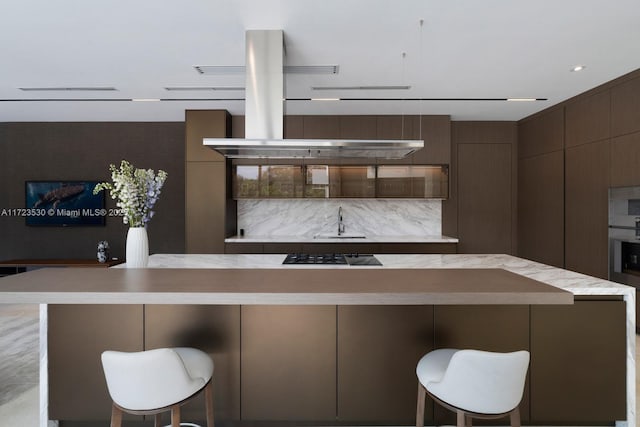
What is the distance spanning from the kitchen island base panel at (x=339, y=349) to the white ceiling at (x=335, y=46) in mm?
1877

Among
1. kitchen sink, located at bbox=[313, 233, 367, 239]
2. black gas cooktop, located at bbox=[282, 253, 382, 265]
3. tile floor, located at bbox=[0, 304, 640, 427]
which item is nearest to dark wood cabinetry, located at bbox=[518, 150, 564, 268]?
tile floor, located at bbox=[0, 304, 640, 427]

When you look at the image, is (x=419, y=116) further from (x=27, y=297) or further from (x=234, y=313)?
(x=27, y=297)

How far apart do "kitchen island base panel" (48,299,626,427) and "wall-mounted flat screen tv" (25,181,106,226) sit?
12.9 feet

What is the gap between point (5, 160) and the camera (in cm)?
549

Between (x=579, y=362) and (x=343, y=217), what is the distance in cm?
364

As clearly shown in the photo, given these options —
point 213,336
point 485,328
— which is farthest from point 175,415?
point 485,328

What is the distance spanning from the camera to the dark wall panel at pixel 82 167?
5469mm

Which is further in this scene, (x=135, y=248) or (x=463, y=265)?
(x=463, y=265)

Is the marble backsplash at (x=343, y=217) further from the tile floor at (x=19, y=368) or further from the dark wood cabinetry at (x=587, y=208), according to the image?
the tile floor at (x=19, y=368)

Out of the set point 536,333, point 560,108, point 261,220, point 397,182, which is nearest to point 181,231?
point 261,220

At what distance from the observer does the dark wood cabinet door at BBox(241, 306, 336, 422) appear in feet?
6.76

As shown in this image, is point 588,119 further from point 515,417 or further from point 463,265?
point 515,417

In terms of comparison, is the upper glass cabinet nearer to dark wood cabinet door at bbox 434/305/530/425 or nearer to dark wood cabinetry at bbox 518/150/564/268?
dark wood cabinetry at bbox 518/150/564/268

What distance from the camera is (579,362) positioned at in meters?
2.06
